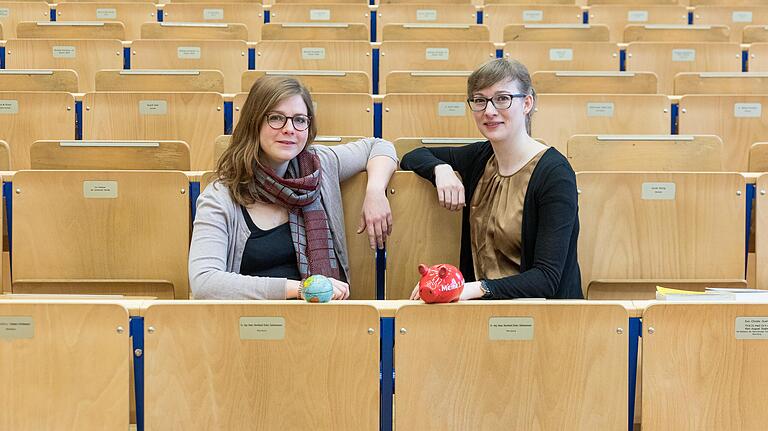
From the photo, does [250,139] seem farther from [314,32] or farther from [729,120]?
[314,32]

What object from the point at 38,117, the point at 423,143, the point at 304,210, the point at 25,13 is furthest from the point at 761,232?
the point at 25,13

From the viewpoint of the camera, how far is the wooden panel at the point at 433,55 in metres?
3.45

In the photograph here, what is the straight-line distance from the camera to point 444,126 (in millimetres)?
2791

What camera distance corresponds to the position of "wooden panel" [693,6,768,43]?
4.22m

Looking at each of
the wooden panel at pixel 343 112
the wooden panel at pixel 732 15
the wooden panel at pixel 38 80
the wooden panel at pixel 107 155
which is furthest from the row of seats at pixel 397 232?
the wooden panel at pixel 732 15

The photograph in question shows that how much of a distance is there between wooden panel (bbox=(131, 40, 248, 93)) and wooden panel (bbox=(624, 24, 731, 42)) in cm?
166

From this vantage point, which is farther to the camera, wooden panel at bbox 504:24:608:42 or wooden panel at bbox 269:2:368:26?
wooden panel at bbox 269:2:368:26

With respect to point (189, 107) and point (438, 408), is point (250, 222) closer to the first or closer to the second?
point (438, 408)

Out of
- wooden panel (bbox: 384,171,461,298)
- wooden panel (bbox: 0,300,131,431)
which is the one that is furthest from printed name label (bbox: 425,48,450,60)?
wooden panel (bbox: 0,300,131,431)

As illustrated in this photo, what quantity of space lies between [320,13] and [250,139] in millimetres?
2284

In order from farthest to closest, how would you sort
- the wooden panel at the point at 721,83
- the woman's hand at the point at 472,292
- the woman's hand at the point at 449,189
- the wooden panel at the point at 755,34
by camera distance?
the wooden panel at the point at 755,34 < the wooden panel at the point at 721,83 < the woman's hand at the point at 449,189 < the woman's hand at the point at 472,292

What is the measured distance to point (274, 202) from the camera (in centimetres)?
201

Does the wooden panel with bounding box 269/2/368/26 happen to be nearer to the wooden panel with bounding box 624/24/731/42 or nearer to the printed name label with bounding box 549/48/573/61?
the printed name label with bounding box 549/48/573/61

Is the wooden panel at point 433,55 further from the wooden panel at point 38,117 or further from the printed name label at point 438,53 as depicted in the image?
the wooden panel at point 38,117
